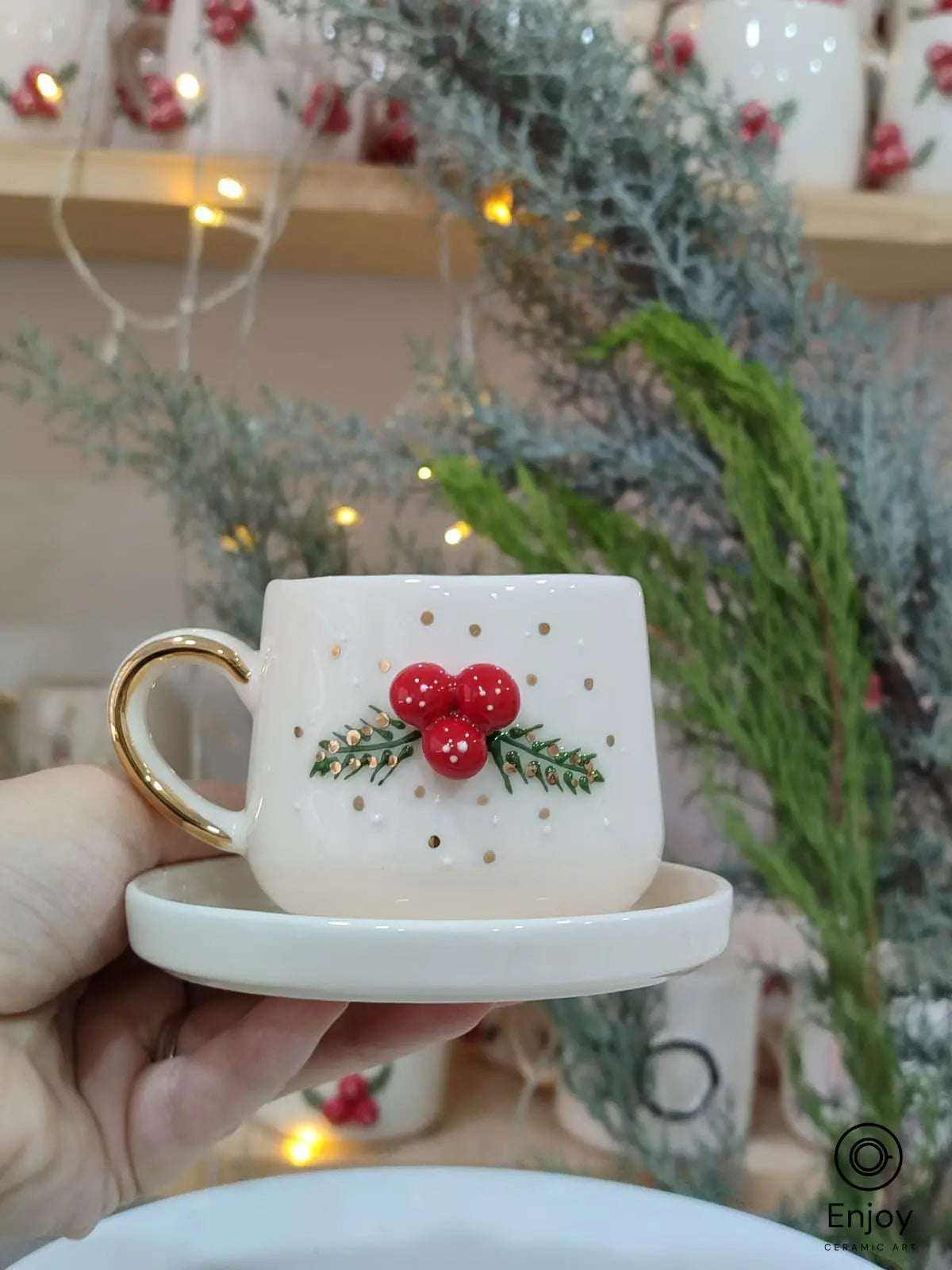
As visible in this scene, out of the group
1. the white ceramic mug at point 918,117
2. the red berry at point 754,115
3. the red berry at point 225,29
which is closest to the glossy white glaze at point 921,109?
the white ceramic mug at point 918,117

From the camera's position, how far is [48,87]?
0.70 m

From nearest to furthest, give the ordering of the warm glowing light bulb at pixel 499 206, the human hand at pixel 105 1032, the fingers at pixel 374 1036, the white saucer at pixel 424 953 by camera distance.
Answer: the white saucer at pixel 424 953 → the human hand at pixel 105 1032 → the fingers at pixel 374 1036 → the warm glowing light bulb at pixel 499 206

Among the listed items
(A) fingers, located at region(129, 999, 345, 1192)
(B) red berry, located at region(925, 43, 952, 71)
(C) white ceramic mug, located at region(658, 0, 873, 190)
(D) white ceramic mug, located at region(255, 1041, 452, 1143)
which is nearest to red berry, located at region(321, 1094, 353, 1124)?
(D) white ceramic mug, located at region(255, 1041, 452, 1143)

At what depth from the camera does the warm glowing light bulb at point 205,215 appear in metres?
0.72

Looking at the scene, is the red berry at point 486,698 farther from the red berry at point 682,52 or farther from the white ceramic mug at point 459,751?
the red berry at point 682,52

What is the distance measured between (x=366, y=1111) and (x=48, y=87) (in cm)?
71

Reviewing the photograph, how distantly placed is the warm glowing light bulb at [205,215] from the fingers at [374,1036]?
506 millimetres

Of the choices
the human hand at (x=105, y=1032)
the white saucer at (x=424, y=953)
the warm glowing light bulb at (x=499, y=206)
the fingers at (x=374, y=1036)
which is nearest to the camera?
the white saucer at (x=424, y=953)

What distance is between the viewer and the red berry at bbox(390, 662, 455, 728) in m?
0.36

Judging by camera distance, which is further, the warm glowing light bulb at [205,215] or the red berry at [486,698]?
the warm glowing light bulb at [205,215]

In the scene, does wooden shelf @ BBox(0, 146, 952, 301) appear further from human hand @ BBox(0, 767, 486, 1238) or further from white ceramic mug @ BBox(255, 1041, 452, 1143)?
white ceramic mug @ BBox(255, 1041, 452, 1143)

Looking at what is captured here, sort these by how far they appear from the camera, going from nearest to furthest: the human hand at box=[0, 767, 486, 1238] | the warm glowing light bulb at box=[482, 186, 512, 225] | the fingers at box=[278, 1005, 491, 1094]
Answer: the human hand at box=[0, 767, 486, 1238] < the fingers at box=[278, 1005, 491, 1094] < the warm glowing light bulb at box=[482, 186, 512, 225]

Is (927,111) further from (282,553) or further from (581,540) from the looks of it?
(282,553)

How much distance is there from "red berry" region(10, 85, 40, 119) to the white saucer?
571 millimetres
